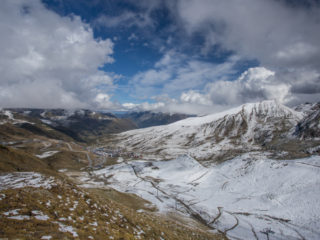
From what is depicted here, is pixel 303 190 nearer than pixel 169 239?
No

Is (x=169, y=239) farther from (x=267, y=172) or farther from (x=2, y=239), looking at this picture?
(x=267, y=172)

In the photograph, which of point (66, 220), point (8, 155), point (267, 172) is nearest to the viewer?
point (66, 220)

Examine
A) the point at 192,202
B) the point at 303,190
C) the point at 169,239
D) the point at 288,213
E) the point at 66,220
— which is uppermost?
the point at 66,220

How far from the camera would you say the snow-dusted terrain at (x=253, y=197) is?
55312mm

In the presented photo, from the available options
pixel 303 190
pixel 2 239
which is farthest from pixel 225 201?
pixel 2 239

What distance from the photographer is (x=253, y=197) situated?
79.7m

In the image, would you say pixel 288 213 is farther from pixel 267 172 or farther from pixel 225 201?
pixel 267 172

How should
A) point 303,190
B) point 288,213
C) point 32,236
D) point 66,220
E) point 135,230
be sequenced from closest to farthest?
point 32,236, point 66,220, point 135,230, point 288,213, point 303,190

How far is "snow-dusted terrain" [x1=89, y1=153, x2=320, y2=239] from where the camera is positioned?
5531cm

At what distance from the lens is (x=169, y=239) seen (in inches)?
962

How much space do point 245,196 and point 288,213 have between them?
21.6 metres

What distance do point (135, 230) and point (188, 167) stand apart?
5408 inches

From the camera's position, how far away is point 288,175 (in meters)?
82.6

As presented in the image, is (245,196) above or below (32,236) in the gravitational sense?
below
